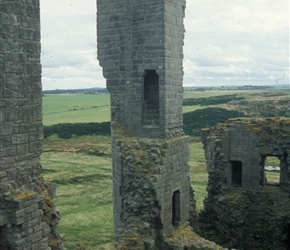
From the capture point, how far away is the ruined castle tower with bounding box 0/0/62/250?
6.82 m

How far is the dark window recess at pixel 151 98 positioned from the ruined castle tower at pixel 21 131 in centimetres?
487

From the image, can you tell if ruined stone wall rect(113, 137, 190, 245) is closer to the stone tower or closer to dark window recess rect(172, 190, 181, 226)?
the stone tower

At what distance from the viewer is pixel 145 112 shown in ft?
39.4

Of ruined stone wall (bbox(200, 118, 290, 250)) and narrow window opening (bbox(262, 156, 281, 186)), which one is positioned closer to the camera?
ruined stone wall (bbox(200, 118, 290, 250))

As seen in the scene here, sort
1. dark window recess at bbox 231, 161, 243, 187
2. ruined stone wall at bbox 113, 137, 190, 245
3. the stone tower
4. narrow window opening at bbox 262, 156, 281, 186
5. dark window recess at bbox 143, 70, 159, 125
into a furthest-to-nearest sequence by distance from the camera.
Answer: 1. narrow window opening at bbox 262, 156, 281, 186
2. dark window recess at bbox 231, 161, 243, 187
3. dark window recess at bbox 143, 70, 159, 125
4. the stone tower
5. ruined stone wall at bbox 113, 137, 190, 245

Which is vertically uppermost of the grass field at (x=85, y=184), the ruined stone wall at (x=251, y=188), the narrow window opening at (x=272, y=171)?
the ruined stone wall at (x=251, y=188)

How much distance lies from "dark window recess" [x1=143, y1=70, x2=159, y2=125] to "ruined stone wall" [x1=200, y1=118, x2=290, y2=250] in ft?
16.4

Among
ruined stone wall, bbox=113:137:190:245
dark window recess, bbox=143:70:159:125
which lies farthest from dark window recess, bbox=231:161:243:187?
dark window recess, bbox=143:70:159:125

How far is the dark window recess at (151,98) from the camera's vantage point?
11984 millimetres

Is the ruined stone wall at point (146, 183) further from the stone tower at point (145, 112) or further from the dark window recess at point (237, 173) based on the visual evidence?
the dark window recess at point (237, 173)

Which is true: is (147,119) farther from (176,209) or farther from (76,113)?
(76,113)

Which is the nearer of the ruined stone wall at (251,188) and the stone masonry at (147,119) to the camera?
the stone masonry at (147,119)

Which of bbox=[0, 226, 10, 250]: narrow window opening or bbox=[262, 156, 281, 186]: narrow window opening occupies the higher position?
bbox=[0, 226, 10, 250]: narrow window opening

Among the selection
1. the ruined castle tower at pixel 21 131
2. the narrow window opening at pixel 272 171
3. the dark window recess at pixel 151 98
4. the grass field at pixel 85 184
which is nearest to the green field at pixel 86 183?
the grass field at pixel 85 184
